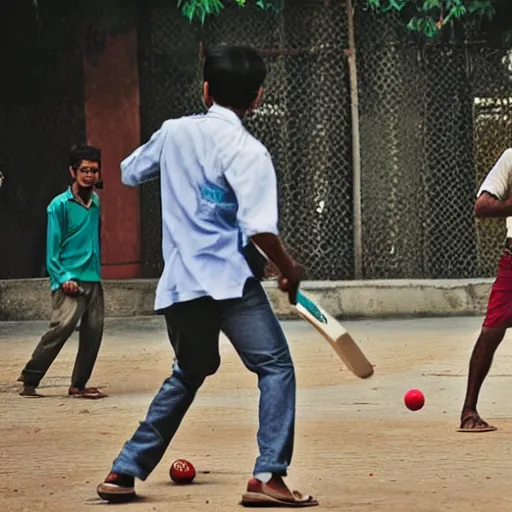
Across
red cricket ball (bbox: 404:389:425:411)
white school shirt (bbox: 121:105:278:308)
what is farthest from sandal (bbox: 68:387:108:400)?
white school shirt (bbox: 121:105:278:308)

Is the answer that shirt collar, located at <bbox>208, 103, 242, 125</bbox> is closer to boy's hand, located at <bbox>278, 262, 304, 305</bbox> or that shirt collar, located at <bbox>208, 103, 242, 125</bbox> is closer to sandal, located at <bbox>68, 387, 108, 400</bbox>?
boy's hand, located at <bbox>278, 262, 304, 305</bbox>

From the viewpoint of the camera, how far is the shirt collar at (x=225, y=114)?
6043mm

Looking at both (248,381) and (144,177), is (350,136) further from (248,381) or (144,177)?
(144,177)

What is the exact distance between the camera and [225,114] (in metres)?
6.06

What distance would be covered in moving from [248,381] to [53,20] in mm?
6523

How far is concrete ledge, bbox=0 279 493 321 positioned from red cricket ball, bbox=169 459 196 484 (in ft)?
25.8

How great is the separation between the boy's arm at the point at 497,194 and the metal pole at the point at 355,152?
7422 mm

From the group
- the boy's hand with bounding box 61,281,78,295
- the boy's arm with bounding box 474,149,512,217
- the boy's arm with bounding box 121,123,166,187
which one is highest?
the boy's arm with bounding box 121,123,166,187

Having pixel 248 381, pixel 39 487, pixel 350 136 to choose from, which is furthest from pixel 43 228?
pixel 39 487

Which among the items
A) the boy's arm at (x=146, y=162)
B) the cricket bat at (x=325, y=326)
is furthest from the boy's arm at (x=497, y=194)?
the boy's arm at (x=146, y=162)

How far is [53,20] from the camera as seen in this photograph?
15828mm

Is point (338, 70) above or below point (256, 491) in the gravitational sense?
above

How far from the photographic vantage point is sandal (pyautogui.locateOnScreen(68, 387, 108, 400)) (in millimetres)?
9734

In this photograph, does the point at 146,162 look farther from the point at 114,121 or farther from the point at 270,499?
the point at 114,121
